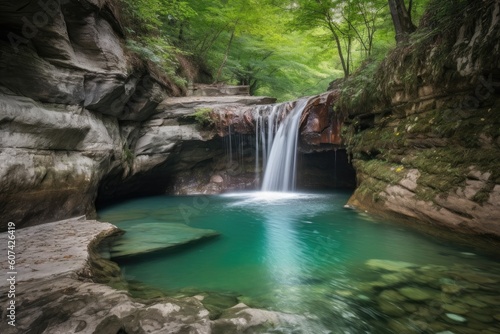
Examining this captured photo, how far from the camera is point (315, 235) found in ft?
19.7

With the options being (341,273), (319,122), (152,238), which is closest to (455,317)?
(341,273)

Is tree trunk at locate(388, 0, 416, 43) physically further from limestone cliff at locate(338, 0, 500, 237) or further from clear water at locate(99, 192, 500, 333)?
clear water at locate(99, 192, 500, 333)

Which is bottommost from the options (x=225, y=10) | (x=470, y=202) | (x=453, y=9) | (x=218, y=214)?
(x=218, y=214)

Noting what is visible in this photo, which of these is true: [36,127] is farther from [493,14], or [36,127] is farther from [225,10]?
[225,10]

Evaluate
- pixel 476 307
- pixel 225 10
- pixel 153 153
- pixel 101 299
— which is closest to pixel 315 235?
pixel 476 307

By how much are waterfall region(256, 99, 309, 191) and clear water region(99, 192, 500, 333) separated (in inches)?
167

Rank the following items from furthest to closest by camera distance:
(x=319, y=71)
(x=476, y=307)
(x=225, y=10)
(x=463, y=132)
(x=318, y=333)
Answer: (x=319, y=71) < (x=225, y=10) < (x=463, y=132) < (x=476, y=307) < (x=318, y=333)

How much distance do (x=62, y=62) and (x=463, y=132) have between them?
27.1ft

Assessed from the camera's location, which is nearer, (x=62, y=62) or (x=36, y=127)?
(x=36, y=127)

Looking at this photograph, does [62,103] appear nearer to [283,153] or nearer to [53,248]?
[53,248]

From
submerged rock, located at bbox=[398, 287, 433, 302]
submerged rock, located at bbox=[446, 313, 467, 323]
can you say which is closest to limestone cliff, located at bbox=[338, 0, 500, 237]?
submerged rock, located at bbox=[398, 287, 433, 302]

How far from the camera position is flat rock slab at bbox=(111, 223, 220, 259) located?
4711 mm

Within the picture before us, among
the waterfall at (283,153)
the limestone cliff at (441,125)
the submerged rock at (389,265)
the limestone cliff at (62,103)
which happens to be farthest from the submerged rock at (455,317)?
the waterfall at (283,153)

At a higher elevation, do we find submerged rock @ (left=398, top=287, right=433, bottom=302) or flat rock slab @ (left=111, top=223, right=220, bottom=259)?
submerged rock @ (left=398, top=287, right=433, bottom=302)
